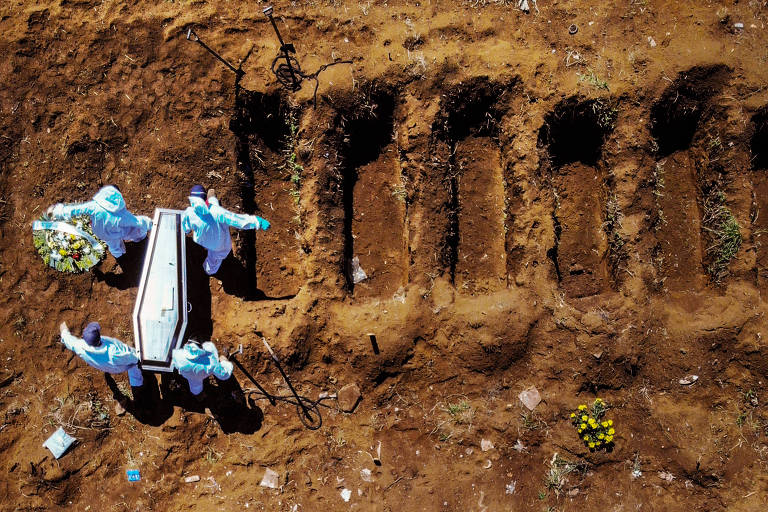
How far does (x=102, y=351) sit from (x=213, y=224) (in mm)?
1674

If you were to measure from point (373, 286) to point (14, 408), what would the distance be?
166 inches

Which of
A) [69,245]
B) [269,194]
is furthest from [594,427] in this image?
[69,245]

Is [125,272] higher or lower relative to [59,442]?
higher

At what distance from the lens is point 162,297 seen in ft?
17.0

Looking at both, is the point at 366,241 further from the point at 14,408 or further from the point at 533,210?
the point at 14,408

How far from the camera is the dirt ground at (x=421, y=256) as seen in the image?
216 inches

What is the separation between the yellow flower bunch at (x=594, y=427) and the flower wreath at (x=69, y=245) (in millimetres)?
5560

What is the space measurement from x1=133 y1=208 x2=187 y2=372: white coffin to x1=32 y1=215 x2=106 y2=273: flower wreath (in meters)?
0.91

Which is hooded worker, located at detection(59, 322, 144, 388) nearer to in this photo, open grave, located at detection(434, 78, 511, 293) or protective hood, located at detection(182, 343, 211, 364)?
protective hood, located at detection(182, 343, 211, 364)

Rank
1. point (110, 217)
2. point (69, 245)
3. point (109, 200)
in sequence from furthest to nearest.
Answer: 1. point (69, 245)
2. point (110, 217)
3. point (109, 200)

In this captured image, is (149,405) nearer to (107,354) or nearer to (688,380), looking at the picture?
(107,354)

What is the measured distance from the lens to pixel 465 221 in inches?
233

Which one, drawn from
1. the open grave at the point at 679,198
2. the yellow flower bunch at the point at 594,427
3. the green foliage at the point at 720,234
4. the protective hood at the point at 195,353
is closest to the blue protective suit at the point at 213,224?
the protective hood at the point at 195,353

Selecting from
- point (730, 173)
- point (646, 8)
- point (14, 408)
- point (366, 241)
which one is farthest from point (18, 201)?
point (730, 173)
